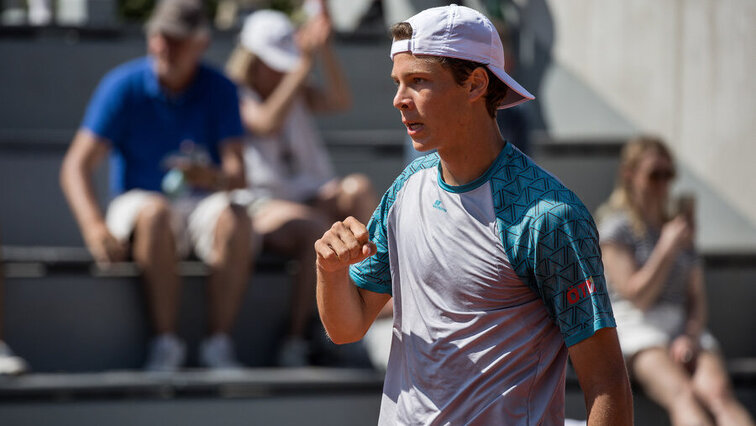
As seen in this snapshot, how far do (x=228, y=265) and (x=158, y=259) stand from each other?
306 mm

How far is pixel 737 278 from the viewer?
19.7 ft

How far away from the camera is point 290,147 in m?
5.67

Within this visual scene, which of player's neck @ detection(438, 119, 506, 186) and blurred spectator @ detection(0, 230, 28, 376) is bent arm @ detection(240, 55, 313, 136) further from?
player's neck @ detection(438, 119, 506, 186)

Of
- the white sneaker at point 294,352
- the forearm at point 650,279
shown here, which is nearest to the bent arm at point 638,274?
the forearm at point 650,279

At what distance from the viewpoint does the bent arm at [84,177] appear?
5.00 m

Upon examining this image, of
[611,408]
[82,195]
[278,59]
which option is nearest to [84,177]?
[82,195]

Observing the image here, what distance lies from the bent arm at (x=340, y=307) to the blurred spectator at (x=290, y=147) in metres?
2.72

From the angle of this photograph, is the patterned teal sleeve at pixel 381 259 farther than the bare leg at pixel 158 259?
No

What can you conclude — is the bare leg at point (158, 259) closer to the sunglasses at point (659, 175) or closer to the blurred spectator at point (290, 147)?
the blurred spectator at point (290, 147)

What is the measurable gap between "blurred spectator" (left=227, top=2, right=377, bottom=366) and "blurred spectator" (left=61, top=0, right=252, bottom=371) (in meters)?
0.23

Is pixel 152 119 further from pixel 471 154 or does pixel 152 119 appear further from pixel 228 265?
pixel 471 154

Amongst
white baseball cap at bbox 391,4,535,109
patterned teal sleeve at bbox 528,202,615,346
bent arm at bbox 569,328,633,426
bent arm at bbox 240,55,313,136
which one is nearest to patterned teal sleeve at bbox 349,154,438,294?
white baseball cap at bbox 391,4,535,109

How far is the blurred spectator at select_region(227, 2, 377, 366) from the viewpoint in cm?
525

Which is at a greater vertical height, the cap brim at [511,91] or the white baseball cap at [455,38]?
the white baseball cap at [455,38]
